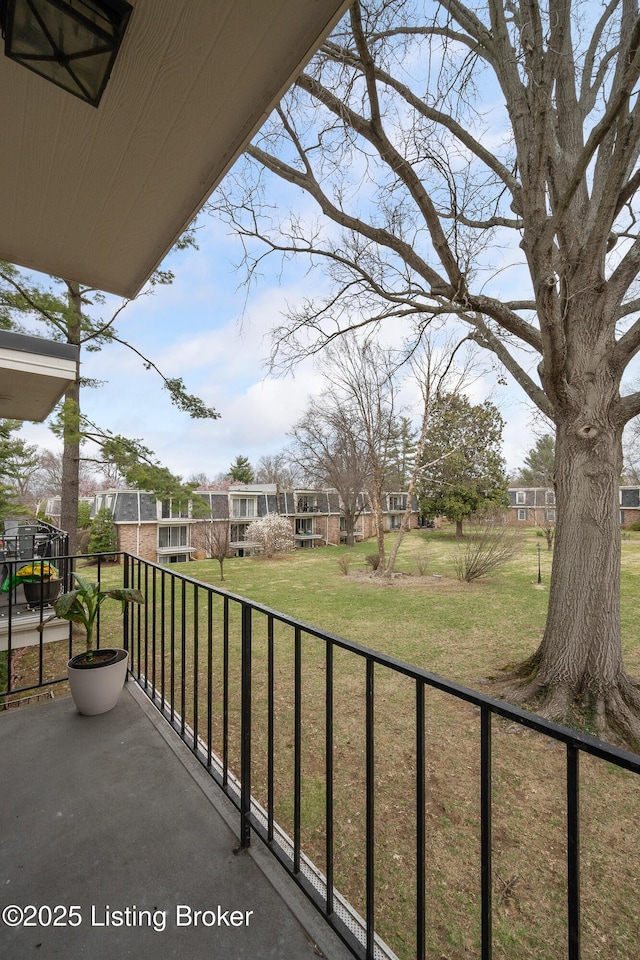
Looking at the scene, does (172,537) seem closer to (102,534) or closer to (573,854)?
(102,534)

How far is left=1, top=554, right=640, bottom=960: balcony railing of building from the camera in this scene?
3.20ft

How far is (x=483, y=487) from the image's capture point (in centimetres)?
2069

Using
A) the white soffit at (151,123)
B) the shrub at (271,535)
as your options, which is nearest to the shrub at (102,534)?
the shrub at (271,535)

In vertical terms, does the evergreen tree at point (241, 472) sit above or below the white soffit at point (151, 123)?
above

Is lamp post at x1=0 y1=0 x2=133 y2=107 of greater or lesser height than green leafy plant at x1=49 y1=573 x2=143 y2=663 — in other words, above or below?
above

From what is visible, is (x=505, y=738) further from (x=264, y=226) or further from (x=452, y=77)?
(x=264, y=226)

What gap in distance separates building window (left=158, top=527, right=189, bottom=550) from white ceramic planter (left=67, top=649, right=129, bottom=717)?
714 inches

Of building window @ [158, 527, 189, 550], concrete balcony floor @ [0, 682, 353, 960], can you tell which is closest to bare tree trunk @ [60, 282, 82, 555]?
concrete balcony floor @ [0, 682, 353, 960]

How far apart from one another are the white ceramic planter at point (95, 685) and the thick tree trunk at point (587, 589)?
338cm

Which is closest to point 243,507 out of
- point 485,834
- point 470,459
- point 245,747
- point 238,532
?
point 238,532

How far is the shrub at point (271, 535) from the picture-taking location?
1761 centimetres

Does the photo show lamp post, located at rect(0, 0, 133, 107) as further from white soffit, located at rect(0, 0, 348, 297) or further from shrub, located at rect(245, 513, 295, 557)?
shrub, located at rect(245, 513, 295, 557)

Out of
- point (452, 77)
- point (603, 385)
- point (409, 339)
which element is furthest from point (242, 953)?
point (409, 339)

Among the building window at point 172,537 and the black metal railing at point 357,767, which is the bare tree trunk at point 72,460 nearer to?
the black metal railing at point 357,767
